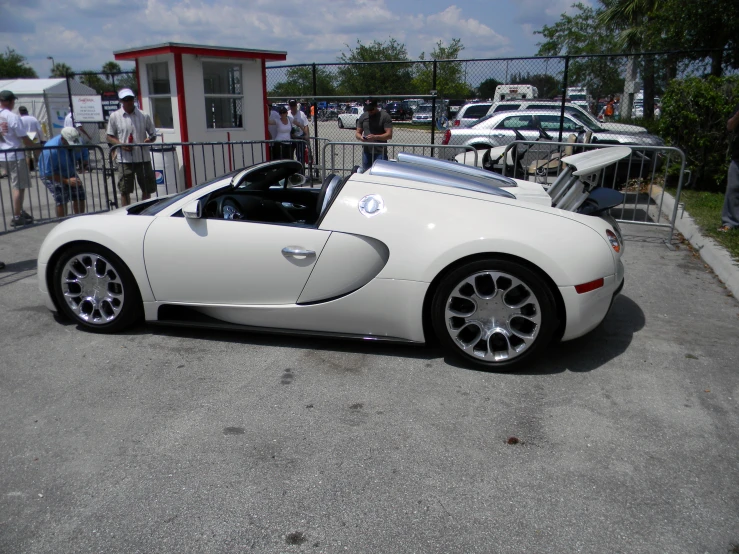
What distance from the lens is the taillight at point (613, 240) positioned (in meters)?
3.95

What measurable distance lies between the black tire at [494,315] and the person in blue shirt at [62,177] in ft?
17.0

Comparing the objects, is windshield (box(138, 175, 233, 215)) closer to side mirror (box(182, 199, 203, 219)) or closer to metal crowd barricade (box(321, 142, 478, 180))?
side mirror (box(182, 199, 203, 219))

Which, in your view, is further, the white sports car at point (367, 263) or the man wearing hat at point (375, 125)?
the man wearing hat at point (375, 125)

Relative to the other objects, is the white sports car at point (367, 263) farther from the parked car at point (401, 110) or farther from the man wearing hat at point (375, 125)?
the parked car at point (401, 110)

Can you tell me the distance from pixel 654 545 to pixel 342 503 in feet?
4.10

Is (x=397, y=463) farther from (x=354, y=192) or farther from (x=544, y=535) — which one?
(x=354, y=192)

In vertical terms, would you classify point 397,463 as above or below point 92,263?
below

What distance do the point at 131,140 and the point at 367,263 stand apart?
626 cm

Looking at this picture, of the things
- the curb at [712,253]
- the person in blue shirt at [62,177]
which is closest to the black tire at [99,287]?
the person in blue shirt at [62,177]

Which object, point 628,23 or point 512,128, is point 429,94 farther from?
point 628,23

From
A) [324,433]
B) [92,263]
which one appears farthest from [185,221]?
[324,433]

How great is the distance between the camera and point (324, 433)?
3182 mm

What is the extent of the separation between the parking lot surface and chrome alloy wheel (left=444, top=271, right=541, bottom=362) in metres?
0.19

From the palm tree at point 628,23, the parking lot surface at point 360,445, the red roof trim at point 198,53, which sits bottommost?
the parking lot surface at point 360,445
